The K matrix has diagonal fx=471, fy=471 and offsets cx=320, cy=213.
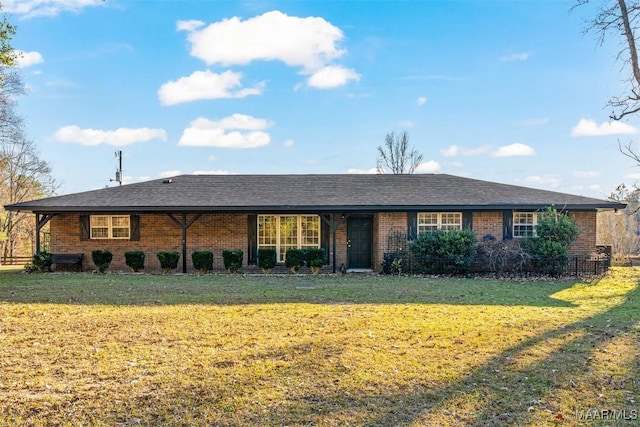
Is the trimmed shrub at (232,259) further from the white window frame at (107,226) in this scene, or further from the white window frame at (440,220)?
the white window frame at (440,220)

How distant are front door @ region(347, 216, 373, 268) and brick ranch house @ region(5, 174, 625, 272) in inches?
1.4

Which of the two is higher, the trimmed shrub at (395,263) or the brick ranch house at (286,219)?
the brick ranch house at (286,219)

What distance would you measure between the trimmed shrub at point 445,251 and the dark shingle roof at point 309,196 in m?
1.14

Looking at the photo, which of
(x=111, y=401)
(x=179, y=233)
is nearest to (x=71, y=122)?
(x=179, y=233)

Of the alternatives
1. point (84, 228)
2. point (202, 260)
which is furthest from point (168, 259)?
point (84, 228)

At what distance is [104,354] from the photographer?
19.1 feet

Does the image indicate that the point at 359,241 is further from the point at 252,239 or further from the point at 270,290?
the point at 270,290

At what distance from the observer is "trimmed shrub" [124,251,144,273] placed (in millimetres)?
16219

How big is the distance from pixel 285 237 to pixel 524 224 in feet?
28.1

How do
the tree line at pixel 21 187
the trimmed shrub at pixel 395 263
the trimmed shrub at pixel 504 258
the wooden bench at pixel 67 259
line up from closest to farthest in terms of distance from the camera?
the trimmed shrub at pixel 504 258
the trimmed shrub at pixel 395 263
the wooden bench at pixel 67 259
the tree line at pixel 21 187

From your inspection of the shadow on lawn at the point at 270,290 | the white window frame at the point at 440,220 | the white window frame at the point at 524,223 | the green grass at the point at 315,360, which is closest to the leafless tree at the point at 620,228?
the white window frame at the point at 524,223

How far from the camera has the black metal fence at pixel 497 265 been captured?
49.4 feet

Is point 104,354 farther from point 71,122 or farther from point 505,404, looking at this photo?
point 71,122

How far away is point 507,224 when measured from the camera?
1652cm
